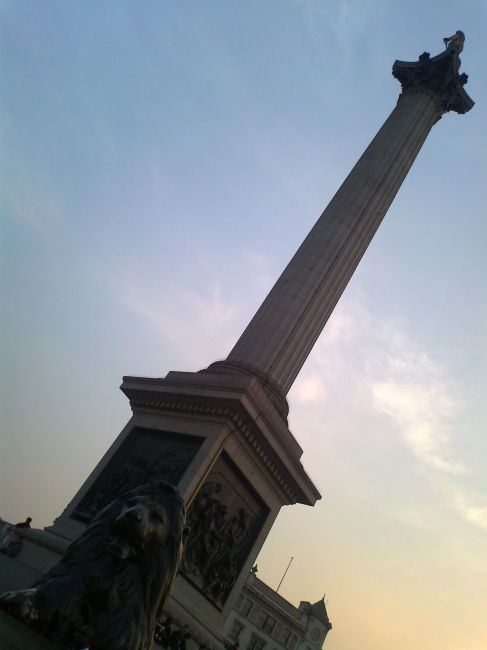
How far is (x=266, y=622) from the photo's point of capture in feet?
164

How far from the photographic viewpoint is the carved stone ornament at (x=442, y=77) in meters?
22.5

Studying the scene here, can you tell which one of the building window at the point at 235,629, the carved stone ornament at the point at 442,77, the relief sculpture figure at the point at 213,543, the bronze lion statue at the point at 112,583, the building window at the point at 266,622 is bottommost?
the bronze lion statue at the point at 112,583

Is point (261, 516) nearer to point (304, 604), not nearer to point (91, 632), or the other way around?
point (91, 632)

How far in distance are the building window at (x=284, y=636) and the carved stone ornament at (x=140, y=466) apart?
48.4 m

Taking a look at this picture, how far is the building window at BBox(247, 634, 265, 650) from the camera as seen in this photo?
159ft

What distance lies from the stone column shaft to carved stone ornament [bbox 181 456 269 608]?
3415 mm

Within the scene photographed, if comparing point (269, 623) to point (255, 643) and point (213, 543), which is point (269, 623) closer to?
point (255, 643)

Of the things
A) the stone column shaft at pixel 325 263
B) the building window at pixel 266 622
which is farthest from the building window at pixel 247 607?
the stone column shaft at pixel 325 263

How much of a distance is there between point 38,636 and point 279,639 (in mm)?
55455

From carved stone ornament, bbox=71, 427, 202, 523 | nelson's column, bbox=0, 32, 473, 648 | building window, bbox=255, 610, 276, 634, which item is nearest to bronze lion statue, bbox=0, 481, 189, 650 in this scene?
nelson's column, bbox=0, 32, 473, 648

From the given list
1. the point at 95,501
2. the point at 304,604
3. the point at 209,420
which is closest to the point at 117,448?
the point at 95,501

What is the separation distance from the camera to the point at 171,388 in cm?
1208

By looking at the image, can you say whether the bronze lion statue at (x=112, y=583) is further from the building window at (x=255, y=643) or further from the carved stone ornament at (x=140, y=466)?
the building window at (x=255, y=643)

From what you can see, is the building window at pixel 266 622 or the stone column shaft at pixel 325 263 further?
the building window at pixel 266 622
